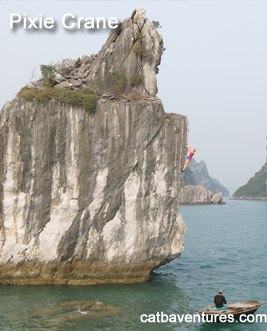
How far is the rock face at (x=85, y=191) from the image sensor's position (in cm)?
2220

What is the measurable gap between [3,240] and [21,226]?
1217 millimetres

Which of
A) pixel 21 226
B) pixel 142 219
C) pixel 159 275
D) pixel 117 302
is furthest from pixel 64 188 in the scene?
pixel 159 275

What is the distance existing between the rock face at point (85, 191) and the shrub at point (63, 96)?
0.91 ft

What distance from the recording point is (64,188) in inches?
894

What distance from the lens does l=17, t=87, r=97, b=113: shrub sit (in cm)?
2212

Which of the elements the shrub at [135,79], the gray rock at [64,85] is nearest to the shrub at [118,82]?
the shrub at [135,79]

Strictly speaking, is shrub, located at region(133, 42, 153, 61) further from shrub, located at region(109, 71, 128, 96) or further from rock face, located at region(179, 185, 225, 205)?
rock face, located at region(179, 185, 225, 205)

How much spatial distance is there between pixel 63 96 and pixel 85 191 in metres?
5.18

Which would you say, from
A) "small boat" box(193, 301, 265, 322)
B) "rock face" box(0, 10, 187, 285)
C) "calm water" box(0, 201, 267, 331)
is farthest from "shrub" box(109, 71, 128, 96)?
"small boat" box(193, 301, 265, 322)

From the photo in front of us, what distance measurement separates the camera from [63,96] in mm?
22391

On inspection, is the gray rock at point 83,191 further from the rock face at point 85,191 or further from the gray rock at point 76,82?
the gray rock at point 76,82

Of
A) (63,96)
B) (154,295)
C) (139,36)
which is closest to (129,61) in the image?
(139,36)

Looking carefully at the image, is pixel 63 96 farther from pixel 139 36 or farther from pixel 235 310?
pixel 235 310

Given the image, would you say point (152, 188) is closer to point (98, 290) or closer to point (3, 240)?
point (98, 290)
